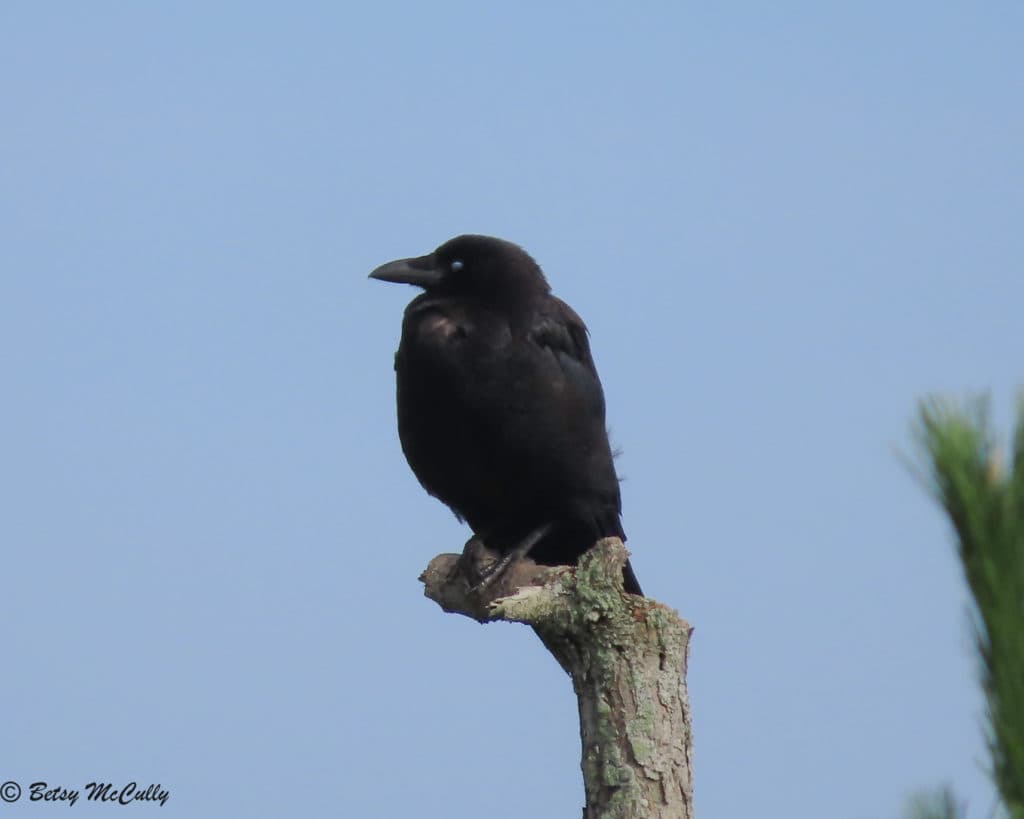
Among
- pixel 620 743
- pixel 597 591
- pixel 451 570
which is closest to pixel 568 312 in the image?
pixel 451 570

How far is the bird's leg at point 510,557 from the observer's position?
502cm

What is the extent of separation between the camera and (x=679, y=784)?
3.74m

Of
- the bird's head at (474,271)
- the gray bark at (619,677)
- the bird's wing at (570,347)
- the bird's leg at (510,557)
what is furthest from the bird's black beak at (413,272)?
the gray bark at (619,677)

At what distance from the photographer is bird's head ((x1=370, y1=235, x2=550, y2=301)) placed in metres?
5.64

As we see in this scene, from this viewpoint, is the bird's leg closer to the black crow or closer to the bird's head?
the black crow

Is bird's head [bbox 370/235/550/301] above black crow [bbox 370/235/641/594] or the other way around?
above

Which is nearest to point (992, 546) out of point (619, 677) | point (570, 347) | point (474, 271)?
point (619, 677)

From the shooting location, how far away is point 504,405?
530cm

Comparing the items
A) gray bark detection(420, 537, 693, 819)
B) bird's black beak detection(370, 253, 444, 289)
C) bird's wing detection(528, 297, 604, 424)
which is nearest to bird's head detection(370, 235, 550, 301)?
bird's black beak detection(370, 253, 444, 289)

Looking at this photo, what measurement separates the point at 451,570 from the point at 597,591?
4.22 ft

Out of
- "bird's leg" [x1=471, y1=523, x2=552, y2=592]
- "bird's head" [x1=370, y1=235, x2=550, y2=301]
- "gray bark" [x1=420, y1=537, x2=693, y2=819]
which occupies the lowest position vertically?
"gray bark" [x1=420, y1=537, x2=693, y2=819]

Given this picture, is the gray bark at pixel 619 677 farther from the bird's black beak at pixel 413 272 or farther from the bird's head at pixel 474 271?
the bird's black beak at pixel 413 272

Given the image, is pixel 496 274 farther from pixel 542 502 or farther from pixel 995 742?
pixel 995 742

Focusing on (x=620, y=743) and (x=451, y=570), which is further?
(x=451, y=570)
